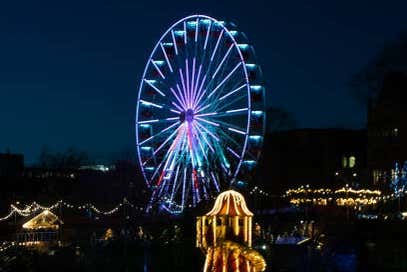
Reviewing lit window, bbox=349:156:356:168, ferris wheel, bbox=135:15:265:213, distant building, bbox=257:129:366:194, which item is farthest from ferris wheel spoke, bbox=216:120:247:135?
lit window, bbox=349:156:356:168

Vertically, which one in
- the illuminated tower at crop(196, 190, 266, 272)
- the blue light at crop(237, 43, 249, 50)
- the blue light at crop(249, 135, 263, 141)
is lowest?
the illuminated tower at crop(196, 190, 266, 272)

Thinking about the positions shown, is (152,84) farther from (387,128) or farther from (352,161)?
(352,161)

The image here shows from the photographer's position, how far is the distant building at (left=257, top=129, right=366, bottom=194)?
79.4m

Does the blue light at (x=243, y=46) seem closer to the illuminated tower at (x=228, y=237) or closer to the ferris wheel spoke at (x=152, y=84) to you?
the ferris wheel spoke at (x=152, y=84)

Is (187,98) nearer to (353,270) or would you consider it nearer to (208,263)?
(353,270)

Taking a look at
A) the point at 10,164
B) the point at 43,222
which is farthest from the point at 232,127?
the point at 10,164

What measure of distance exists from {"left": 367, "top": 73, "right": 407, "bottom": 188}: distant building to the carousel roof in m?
38.0

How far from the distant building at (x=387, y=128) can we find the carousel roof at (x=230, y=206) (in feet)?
125

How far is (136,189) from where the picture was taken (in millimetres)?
74500

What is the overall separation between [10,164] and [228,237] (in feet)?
367

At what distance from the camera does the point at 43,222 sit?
176 feet

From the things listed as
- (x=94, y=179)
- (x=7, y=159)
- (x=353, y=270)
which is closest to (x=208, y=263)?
(x=353, y=270)

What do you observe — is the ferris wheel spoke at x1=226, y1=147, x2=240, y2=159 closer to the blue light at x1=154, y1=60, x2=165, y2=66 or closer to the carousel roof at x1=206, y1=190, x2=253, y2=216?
the blue light at x1=154, y1=60, x2=165, y2=66

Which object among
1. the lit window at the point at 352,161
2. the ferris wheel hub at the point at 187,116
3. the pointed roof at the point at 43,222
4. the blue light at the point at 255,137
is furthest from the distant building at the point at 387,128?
the pointed roof at the point at 43,222
